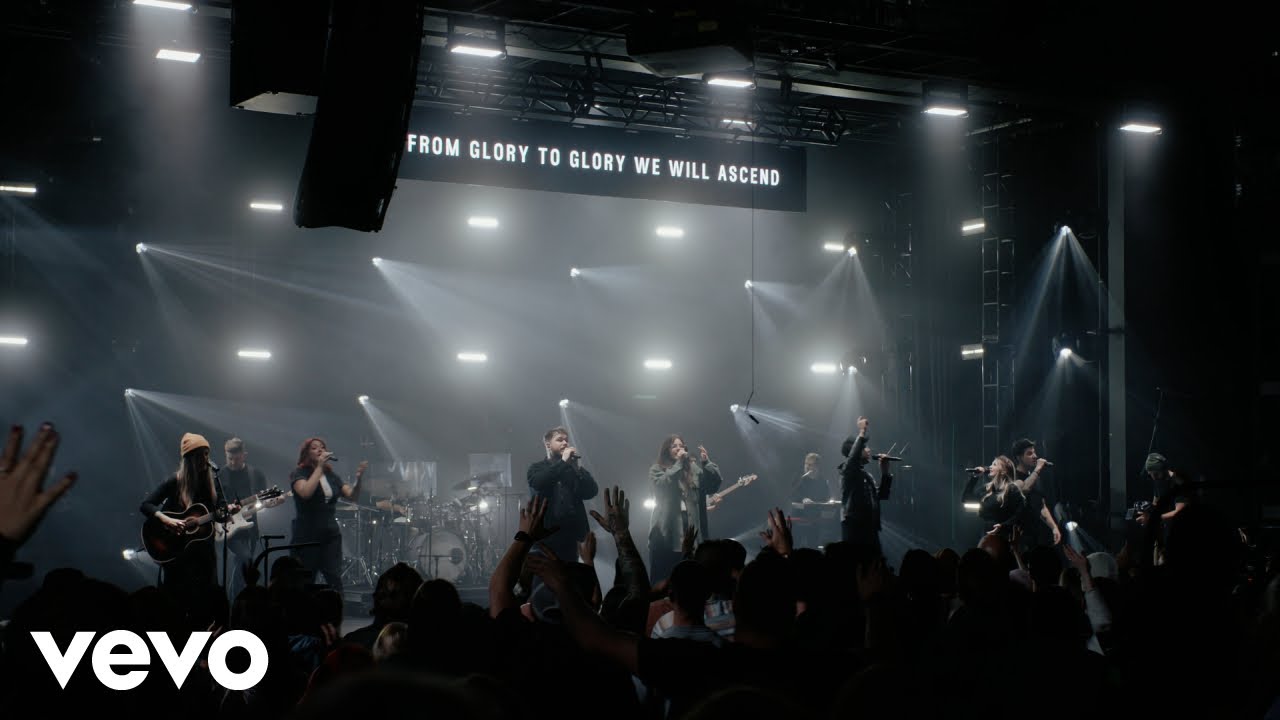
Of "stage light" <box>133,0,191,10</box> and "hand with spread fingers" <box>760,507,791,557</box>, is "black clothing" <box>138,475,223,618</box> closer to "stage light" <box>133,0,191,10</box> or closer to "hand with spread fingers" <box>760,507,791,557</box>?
"stage light" <box>133,0,191,10</box>

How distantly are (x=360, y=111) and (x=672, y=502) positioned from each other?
6.40 m

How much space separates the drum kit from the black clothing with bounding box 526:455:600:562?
3.12m

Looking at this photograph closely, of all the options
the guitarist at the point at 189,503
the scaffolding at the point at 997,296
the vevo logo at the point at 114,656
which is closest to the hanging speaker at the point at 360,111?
the vevo logo at the point at 114,656

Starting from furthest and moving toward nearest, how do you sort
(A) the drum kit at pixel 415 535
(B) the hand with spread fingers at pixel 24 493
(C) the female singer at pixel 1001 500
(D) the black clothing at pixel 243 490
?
1. (A) the drum kit at pixel 415 535
2. (D) the black clothing at pixel 243 490
3. (C) the female singer at pixel 1001 500
4. (B) the hand with spread fingers at pixel 24 493

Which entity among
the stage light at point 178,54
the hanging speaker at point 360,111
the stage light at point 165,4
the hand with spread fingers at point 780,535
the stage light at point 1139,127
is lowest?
the hand with spread fingers at point 780,535

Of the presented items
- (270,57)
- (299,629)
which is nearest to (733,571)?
(299,629)

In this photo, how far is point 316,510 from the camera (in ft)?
31.0

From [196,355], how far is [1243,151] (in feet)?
39.0

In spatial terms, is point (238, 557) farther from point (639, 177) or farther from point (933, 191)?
point (933, 191)

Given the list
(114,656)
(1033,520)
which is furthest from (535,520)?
(1033,520)

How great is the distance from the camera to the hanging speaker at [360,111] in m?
5.32

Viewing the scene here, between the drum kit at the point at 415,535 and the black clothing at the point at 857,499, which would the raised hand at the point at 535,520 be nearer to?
the black clothing at the point at 857,499

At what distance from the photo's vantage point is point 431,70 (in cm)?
1099

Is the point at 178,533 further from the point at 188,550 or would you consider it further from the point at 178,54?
the point at 178,54
